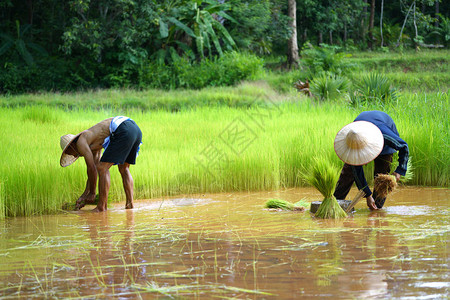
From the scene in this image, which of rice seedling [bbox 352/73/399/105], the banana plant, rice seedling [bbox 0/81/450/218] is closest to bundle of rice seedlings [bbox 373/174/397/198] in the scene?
rice seedling [bbox 0/81/450/218]

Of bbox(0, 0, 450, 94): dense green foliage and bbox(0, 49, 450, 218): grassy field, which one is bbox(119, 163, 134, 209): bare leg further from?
bbox(0, 0, 450, 94): dense green foliage

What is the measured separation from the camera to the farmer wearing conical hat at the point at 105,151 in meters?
5.82

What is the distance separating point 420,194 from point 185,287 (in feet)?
13.5

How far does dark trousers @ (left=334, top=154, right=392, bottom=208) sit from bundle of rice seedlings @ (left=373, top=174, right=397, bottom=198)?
0.21 metres

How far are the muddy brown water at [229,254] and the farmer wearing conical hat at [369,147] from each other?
38 centimetres

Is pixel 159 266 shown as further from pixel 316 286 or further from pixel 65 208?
pixel 65 208

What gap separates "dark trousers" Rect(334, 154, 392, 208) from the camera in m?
5.34

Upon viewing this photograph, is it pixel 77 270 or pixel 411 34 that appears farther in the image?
pixel 411 34

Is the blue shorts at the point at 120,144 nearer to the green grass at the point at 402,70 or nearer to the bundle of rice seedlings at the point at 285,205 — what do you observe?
the bundle of rice seedlings at the point at 285,205

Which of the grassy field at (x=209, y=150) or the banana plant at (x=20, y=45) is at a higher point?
the banana plant at (x=20, y=45)

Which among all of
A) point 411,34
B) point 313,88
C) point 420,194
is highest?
point 411,34

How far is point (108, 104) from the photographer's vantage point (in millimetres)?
13984

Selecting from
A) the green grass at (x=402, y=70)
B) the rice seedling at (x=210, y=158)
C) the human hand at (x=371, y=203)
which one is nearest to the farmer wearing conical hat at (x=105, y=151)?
the rice seedling at (x=210, y=158)

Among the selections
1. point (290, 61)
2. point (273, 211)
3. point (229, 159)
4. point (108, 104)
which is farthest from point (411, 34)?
point (273, 211)
